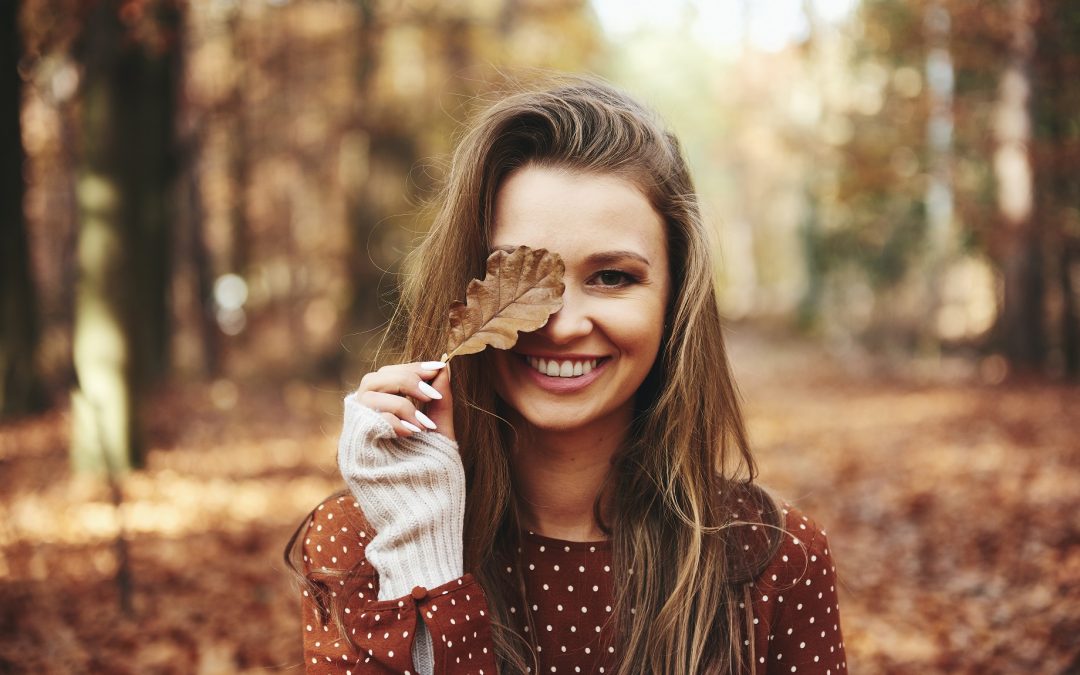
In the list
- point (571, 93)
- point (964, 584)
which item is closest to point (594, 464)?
point (571, 93)

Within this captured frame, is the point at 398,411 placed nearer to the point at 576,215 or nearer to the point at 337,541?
the point at 337,541

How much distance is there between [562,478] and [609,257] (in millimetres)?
555

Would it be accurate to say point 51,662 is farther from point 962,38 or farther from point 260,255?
point 260,255

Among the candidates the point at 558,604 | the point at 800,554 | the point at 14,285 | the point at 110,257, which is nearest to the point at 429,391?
the point at 558,604

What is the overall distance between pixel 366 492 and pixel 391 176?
12.6 meters

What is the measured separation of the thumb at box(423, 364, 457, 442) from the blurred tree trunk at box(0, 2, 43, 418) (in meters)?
8.87

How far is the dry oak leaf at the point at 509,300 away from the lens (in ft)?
5.94

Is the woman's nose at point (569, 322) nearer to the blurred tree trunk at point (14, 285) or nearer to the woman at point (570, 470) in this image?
the woman at point (570, 470)

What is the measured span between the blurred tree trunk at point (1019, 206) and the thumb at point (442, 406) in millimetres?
12201

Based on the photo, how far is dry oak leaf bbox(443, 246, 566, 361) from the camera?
181cm

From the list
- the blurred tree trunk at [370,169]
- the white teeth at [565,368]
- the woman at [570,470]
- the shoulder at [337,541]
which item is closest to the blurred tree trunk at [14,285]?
the blurred tree trunk at [370,169]

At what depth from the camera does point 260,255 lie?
68.4 feet

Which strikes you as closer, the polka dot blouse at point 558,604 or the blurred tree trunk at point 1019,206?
the polka dot blouse at point 558,604

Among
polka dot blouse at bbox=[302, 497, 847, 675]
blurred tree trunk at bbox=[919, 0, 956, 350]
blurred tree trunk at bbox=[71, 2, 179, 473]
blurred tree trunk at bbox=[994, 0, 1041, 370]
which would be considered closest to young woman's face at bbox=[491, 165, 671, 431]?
polka dot blouse at bbox=[302, 497, 847, 675]
